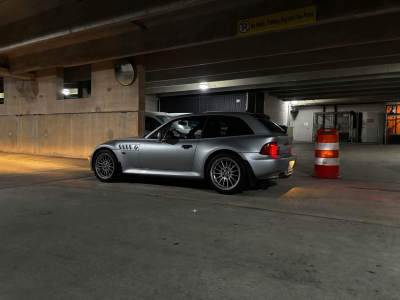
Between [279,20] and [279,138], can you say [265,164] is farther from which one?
[279,20]

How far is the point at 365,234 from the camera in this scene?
10.8 feet

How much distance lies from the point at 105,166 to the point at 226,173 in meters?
2.78

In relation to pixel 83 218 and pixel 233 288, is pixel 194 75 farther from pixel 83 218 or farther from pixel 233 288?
pixel 233 288

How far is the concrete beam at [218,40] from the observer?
749 cm

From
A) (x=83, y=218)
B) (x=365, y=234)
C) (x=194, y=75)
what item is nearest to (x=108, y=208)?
(x=83, y=218)

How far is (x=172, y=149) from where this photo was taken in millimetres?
5676

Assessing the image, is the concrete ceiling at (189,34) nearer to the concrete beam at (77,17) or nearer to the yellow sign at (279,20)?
the concrete beam at (77,17)

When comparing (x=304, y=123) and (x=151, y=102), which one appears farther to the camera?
(x=304, y=123)

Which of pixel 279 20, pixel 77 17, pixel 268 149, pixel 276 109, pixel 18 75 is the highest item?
pixel 77 17

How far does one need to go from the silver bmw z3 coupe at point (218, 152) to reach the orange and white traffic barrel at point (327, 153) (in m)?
1.68

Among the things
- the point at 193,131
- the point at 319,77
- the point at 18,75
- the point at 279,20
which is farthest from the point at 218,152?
the point at 18,75

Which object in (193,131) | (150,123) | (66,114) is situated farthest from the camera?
(66,114)

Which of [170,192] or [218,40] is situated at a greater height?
[218,40]

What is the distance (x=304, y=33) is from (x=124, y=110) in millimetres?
6144
